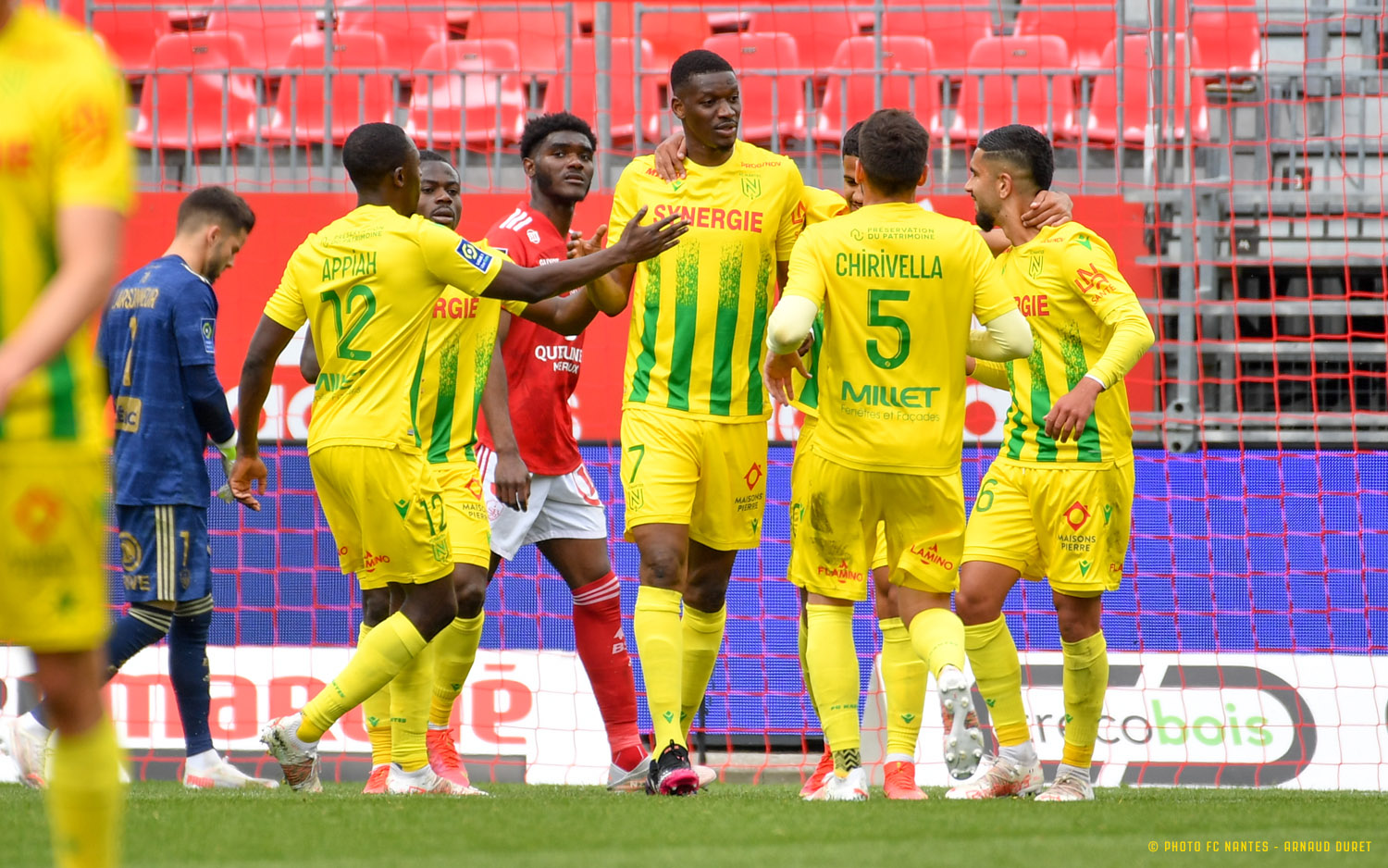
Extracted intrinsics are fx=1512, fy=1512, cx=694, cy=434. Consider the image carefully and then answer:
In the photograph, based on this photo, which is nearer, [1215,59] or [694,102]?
[694,102]

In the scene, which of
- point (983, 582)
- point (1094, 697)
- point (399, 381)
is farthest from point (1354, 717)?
point (399, 381)

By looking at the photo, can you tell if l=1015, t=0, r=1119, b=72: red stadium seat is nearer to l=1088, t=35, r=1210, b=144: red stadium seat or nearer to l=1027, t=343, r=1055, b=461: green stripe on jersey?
l=1088, t=35, r=1210, b=144: red stadium seat

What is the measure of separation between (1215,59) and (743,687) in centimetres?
622

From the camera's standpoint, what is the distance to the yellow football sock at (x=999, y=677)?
516 cm

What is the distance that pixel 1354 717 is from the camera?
6875 mm

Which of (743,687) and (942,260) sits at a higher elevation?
(942,260)

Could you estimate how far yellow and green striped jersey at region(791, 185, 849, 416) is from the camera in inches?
211

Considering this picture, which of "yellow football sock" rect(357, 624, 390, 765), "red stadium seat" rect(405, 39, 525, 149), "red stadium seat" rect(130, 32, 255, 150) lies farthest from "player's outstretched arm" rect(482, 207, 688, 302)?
"red stadium seat" rect(130, 32, 255, 150)

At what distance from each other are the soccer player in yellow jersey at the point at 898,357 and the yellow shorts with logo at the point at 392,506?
1.19m

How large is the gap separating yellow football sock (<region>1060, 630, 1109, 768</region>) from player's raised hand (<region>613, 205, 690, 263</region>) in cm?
205

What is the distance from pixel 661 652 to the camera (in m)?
4.93

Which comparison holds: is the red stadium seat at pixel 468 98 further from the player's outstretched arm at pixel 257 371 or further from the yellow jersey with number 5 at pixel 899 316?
the yellow jersey with number 5 at pixel 899 316

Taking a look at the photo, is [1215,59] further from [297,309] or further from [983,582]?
[297,309]

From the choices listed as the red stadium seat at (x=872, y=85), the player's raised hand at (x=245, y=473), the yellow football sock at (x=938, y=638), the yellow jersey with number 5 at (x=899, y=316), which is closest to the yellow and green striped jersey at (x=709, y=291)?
the yellow jersey with number 5 at (x=899, y=316)
